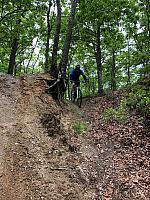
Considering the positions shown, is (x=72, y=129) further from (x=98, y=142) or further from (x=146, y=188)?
(x=146, y=188)

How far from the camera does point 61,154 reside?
26.2 feet

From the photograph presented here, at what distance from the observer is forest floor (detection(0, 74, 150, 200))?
659 centimetres

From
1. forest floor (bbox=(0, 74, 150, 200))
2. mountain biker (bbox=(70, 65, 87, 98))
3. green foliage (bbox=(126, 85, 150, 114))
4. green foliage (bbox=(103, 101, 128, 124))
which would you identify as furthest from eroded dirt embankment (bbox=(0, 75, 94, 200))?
mountain biker (bbox=(70, 65, 87, 98))

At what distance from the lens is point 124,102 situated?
12969 millimetres

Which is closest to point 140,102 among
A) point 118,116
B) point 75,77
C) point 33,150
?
point 118,116

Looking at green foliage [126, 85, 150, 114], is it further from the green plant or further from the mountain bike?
the mountain bike

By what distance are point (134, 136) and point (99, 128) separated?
1.83 metres

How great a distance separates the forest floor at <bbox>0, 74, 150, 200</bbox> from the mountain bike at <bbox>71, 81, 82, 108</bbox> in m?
3.12

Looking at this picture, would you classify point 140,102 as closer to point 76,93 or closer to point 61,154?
point 61,154

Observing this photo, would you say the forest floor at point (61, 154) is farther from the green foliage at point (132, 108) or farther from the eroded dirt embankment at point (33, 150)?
the green foliage at point (132, 108)

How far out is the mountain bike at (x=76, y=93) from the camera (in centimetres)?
1532

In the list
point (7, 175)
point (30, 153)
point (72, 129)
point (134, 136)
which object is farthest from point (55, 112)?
point (7, 175)

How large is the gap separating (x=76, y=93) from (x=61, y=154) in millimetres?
7888

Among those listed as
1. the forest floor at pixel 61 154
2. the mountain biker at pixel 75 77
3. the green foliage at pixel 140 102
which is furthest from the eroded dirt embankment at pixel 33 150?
the mountain biker at pixel 75 77
